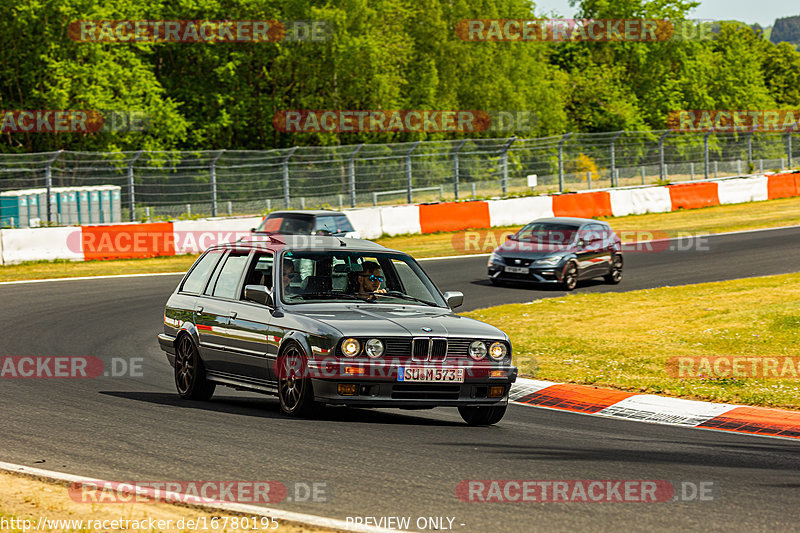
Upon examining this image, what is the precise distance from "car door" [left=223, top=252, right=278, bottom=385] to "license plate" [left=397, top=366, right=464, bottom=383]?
124 centimetres

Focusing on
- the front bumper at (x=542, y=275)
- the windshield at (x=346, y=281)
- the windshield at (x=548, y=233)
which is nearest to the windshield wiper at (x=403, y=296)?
the windshield at (x=346, y=281)

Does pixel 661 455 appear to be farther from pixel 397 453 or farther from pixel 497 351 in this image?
pixel 397 453

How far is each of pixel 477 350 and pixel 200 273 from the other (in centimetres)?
336

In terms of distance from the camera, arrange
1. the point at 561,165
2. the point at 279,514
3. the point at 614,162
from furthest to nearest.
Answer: the point at 614,162 → the point at 561,165 → the point at 279,514

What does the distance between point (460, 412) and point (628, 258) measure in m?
19.0

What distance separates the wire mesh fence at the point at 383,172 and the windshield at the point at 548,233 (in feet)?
31.4

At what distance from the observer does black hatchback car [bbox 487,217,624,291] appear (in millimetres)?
21938

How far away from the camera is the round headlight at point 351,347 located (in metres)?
8.56

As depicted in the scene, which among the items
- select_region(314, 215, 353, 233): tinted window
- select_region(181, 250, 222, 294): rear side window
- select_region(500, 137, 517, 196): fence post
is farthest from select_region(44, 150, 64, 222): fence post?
select_region(181, 250, 222, 294): rear side window

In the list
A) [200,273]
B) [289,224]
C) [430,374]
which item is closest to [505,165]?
[289,224]

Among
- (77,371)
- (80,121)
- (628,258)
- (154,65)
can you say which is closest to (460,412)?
(77,371)

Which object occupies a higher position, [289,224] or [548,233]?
[289,224]

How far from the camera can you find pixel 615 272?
23.1m

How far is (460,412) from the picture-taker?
9477 mm
